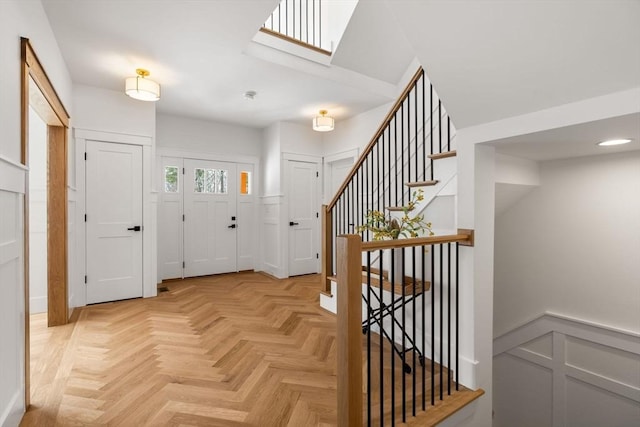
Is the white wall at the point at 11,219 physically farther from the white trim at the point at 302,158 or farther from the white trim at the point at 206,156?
the white trim at the point at 302,158

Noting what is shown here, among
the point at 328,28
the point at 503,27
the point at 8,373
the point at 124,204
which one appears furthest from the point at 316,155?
the point at 8,373

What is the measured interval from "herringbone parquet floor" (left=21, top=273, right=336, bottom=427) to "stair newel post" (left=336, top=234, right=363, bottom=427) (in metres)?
0.42

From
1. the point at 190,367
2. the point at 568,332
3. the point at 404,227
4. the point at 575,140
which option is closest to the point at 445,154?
the point at 404,227

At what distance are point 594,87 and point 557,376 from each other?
2.62m

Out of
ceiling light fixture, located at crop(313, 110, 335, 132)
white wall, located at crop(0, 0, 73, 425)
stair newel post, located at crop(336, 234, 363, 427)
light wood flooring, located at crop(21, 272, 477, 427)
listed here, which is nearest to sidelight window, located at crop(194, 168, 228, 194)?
ceiling light fixture, located at crop(313, 110, 335, 132)

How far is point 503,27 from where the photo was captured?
4.44 ft

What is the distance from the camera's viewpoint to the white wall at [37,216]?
333 cm

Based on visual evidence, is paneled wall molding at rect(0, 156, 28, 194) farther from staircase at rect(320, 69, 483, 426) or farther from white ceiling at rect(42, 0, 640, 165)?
staircase at rect(320, 69, 483, 426)

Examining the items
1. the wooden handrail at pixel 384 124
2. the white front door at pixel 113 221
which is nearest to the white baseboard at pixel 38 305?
the white front door at pixel 113 221

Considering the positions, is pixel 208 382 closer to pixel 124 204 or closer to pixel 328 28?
pixel 124 204

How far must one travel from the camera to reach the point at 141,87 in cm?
318

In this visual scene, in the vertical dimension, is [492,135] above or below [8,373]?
above

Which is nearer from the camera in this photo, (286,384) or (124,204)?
(286,384)

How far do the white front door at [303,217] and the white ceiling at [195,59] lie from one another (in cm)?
105
